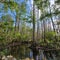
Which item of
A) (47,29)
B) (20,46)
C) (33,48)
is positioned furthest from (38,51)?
(47,29)

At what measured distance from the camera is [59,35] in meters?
14.1

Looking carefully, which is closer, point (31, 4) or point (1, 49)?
point (1, 49)

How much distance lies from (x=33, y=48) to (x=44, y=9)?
3574 mm

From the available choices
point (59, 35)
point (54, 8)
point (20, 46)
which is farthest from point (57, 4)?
point (20, 46)

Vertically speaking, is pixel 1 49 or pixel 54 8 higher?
pixel 54 8

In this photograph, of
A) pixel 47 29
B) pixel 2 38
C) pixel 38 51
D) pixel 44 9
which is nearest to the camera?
pixel 2 38

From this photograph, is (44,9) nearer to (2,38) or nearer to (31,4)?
(31,4)

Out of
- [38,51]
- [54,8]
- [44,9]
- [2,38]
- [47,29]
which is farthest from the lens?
[47,29]

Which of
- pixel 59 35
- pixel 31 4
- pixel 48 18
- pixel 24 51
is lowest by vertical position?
pixel 24 51

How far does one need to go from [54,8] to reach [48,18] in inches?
63.5

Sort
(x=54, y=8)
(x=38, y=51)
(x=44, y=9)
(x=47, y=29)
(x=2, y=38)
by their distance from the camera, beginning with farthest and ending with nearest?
(x=47, y=29), (x=44, y=9), (x=54, y=8), (x=38, y=51), (x=2, y=38)

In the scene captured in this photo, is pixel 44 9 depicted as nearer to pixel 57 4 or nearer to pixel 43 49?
pixel 57 4

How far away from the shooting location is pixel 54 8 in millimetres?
12773

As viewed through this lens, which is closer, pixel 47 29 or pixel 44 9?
pixel 44 9
